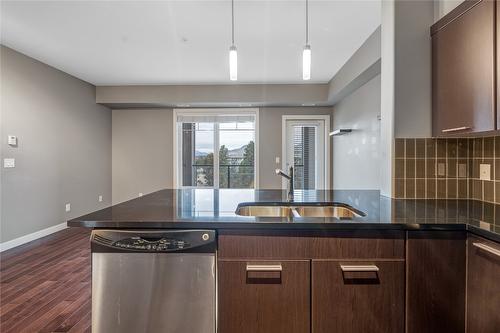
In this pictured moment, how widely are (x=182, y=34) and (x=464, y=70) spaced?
277 centimetres

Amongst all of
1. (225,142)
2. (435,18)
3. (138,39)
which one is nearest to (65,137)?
(138,39)

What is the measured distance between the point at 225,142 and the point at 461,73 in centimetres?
501

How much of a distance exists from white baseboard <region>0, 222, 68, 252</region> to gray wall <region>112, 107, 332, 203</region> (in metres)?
1.73

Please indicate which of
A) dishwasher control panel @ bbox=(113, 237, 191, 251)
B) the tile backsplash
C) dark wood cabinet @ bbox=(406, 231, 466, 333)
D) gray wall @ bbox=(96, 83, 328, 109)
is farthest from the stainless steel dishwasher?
gray wall @ bbox=(96, 83, 328, 109)

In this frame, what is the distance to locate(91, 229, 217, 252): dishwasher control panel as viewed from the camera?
51.1 inches

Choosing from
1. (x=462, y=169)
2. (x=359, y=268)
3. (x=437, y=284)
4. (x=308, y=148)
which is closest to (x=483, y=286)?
(x=437, y=284)

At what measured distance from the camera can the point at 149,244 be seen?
1.31 meters

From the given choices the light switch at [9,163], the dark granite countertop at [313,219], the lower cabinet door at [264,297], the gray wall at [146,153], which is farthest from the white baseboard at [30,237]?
the lower cabinet door at [264,297]

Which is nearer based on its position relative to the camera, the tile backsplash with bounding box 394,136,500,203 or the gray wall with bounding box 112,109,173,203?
the tile backsplash with bounding box 394,136,500,203

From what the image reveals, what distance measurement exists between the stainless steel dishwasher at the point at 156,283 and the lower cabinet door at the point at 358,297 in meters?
0.47

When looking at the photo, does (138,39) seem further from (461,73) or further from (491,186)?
(491,186)

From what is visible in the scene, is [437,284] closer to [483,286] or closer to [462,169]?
[483,286]

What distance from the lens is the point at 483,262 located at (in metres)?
1.18

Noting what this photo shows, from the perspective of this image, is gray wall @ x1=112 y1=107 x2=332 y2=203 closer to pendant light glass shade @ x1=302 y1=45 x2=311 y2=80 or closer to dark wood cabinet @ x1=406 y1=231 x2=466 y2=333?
pendant light glass shade @ x1=302 y1=45 x2=311 y2=80
